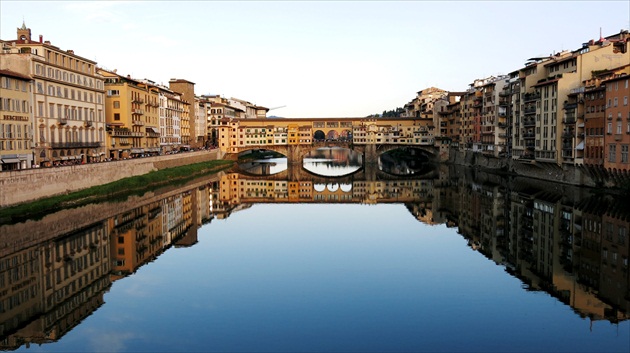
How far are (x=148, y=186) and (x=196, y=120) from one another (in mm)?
45760

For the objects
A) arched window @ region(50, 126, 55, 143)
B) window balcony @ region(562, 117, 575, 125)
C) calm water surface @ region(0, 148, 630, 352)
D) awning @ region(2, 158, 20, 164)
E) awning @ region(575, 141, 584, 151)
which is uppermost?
window balcony @ region(562, 117, 575, 125)

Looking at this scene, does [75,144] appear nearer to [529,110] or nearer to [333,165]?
[529,110]

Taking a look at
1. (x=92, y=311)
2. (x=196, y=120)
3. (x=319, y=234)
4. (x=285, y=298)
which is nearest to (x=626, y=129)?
(x=319, y=234)

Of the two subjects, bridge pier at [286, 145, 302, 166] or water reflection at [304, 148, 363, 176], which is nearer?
water reflection at [304, 148, 363, 176]

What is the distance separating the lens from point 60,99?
39.0m

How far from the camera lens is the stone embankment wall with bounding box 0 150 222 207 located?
2631 cm

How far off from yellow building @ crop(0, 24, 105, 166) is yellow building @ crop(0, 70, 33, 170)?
38.4 inches

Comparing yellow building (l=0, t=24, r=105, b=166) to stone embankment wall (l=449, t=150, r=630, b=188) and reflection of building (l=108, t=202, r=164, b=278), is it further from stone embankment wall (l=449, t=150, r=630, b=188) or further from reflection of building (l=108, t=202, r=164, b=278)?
stone embankment wall (l=449, t=150, r=630, b=188)

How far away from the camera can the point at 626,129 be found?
3234cm

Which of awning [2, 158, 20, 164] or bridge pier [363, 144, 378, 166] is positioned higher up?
awning [2, 158, 20, 164]

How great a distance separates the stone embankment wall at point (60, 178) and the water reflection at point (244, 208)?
5.96 ft

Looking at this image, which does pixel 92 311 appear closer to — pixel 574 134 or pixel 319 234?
pixel 319 234

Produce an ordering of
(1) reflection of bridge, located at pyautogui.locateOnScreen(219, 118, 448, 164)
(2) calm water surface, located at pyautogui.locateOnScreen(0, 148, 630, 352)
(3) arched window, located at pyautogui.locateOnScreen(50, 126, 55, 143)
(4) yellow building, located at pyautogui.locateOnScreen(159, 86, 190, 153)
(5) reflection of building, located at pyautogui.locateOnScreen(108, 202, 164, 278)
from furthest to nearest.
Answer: (1) reflection of bridge, located at pyautogui.locateOnScreen(219, 118, 448, 164) → (4) yellow building, located at pyautogui.locateOnScreen(159, 86, 190, 153) → (3) arched window, located at pyautogui.locateOnScreen(50, 126, 55, 143) → (5) reflection of building, located at pyautogui.locateOnScreen(108, 202, 164, 278) → (2) calm water surface, located at pyautogui.locateOnScreen(0, 148, 630, 352)

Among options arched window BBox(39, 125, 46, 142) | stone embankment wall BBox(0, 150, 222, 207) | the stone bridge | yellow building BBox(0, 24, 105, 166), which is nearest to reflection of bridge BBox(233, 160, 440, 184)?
the stone bridge
